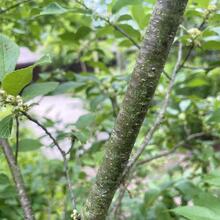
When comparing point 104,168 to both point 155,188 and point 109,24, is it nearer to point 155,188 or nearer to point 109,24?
point 109,24

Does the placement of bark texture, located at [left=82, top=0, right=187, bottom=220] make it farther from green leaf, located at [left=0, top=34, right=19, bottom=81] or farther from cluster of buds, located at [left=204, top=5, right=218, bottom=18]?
cluster of buds, located at [left=204, top=5, right=218, bottom=18]

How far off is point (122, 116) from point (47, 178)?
3.85ft

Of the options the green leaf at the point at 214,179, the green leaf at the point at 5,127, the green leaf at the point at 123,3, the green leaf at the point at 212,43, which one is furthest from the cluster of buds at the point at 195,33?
the green leaf at the point at 5,127

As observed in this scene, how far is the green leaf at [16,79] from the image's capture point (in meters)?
0.72

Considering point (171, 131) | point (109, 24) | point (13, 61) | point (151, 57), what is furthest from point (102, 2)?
point (171, 131)

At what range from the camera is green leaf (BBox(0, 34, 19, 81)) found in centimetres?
79

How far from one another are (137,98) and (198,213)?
29 cm

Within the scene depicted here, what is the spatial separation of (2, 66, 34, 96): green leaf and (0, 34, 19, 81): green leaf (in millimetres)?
59

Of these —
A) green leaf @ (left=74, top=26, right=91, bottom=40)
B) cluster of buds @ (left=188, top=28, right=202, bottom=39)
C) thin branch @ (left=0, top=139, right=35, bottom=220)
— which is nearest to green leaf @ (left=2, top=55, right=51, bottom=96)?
thin branch @ (left=0, top=139, right=35, bottom=220)

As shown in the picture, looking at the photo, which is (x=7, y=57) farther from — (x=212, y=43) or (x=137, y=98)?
(x=212, y=43)

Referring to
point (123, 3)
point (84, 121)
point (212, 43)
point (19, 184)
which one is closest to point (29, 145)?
point (84, 121)

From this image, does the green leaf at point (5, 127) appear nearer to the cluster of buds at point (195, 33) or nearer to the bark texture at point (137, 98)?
the bark texture at point (137, 98)

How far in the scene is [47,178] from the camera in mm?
1805

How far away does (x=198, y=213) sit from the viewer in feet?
2.72
